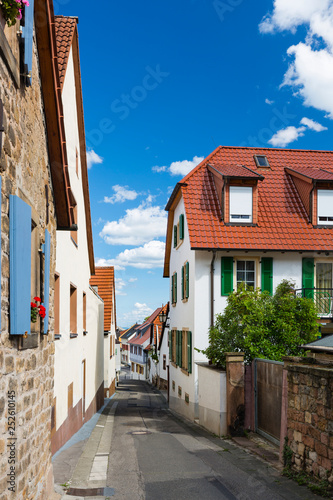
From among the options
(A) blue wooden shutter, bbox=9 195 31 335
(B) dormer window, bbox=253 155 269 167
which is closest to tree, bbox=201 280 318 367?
(B) dormer window, bbox=253 155 269 167

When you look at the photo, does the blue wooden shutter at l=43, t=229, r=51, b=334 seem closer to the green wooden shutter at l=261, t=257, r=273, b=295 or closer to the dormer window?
the green wooden shutter at l=261, t=257, r=273, b=295

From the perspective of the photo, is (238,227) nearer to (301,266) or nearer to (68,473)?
(301,266)

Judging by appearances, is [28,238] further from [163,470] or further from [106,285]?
[106,285]

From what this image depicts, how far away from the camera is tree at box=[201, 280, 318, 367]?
1373 centimetres

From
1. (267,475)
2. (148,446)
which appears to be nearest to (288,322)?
(148,446)

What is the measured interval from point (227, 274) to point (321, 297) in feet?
11.3

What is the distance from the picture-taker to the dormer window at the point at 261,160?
2222 centimetres

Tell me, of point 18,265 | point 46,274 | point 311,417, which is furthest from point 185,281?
point 18,265

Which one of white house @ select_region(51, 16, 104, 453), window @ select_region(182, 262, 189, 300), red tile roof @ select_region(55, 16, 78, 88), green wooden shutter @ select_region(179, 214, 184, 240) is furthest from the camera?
green wooden shutter @ select_region(179, 214, 184, 240)

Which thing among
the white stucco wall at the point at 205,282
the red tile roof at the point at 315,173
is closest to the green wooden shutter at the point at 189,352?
the white stucco wall at the point at 205,282

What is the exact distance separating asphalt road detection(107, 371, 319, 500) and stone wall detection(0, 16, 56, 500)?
1.91m

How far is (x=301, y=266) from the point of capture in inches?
753

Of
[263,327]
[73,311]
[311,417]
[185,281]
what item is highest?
[185,281]

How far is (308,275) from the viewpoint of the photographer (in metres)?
19.0
